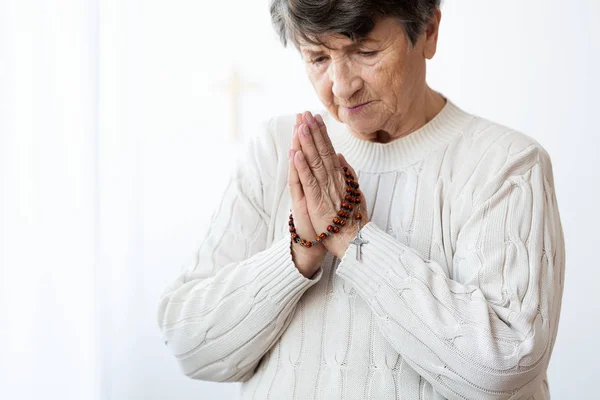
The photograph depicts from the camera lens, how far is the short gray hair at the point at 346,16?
1.29 meters

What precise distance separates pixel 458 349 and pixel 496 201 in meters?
0.28

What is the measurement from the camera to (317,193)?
4.37 ft

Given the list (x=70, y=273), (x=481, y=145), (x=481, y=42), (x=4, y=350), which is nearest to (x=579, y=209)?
(x=481, y=42)

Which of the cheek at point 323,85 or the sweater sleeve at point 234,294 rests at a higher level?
the cheek at point 323,85

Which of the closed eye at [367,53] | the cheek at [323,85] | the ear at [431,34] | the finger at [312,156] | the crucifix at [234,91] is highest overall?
the ear at [431,34]

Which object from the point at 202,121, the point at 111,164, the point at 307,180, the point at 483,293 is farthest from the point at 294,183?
the point at 202,121

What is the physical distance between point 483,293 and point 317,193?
33cm

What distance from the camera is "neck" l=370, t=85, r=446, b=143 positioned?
4.92 feet

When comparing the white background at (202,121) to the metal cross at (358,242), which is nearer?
the metal cross at (358,242)

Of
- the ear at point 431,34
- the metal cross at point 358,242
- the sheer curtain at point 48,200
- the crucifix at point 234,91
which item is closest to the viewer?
the metal cross at point 358,242

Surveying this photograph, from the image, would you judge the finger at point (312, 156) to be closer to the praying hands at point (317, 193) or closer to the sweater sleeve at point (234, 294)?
the praying hands at point (317, 193)

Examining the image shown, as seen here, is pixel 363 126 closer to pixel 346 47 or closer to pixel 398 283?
pixel 346 47

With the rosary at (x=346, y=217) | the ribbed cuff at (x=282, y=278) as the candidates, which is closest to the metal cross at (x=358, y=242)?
the rosary at (x=346, y=217)

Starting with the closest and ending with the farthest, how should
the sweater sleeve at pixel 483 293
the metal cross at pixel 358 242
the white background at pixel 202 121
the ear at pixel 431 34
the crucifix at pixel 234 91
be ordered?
the sweater sleeve at pixel 483 293
the metal cross at pixel 358 242
the ear at pixel 431 34
the white background at pixel 202 121
the crucifix at pixel 234 91
